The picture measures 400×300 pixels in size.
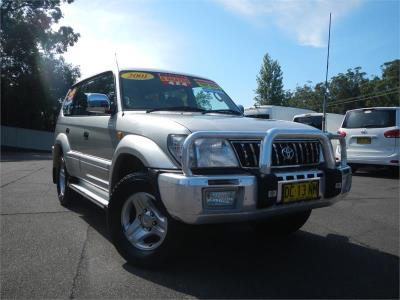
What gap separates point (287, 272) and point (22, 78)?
A: 107 ft

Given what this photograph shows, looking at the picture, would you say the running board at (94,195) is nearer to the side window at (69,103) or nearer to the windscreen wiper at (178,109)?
the windscreen wiper at (178,109)

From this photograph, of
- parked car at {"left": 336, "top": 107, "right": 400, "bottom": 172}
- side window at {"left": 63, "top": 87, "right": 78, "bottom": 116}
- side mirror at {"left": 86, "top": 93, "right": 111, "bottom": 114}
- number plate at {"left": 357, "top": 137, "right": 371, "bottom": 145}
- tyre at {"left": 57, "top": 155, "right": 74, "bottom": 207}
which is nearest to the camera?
side mirror at {"left": 86, "top": 93, "right": 111, "bottom": 114}

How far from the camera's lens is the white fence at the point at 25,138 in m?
31.8

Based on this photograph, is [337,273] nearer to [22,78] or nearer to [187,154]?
[187,154]

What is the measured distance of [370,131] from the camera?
33.4 ft

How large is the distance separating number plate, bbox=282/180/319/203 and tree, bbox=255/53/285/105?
173 ft

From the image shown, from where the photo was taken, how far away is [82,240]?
4445 millimetres

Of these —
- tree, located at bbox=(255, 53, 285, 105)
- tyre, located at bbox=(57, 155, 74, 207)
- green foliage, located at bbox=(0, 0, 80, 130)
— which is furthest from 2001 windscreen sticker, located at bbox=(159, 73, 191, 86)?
tree, located at bbox=(255, 53, 285, 105)

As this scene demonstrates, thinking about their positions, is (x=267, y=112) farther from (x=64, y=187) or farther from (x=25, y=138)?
(x=25, y=138)

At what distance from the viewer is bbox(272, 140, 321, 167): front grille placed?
360cm

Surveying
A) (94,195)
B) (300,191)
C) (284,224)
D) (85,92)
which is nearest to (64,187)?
(85,92)

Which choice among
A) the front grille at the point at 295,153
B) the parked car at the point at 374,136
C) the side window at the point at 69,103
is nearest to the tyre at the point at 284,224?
the front grille at the point at 295,153

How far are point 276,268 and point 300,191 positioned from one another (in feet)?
2.39

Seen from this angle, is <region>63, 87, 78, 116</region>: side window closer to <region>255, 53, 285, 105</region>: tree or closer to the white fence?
the white fence
